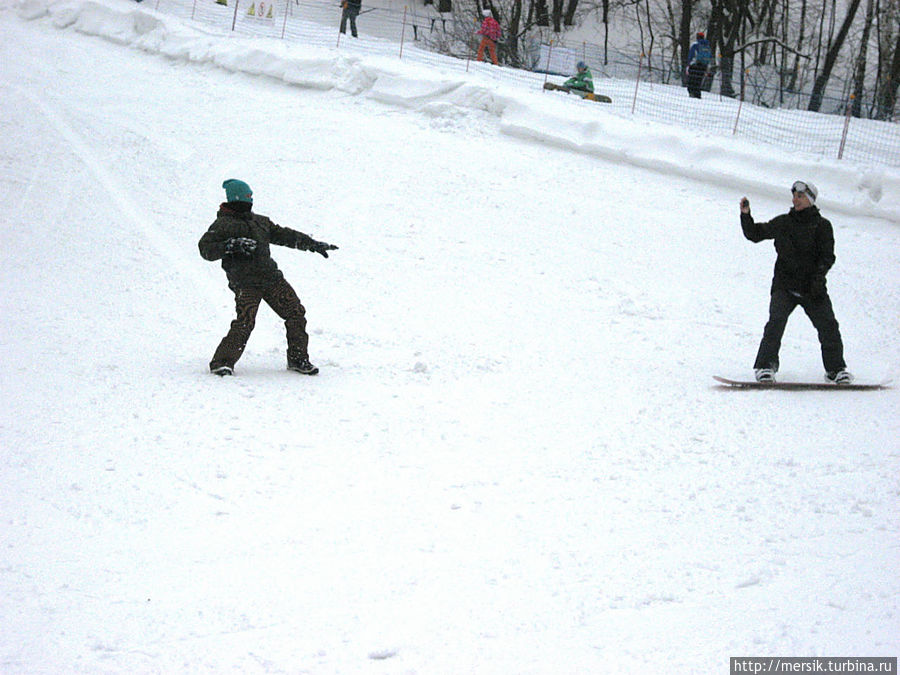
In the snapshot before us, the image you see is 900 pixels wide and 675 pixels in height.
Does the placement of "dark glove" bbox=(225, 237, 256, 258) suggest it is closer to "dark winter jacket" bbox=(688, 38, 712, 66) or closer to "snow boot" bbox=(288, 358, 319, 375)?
"snow boot" bbox=(288, 358, 319, 375)

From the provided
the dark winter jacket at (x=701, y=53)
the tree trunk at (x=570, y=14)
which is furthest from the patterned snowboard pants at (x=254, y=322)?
the tree trunk at (x=570, y=14)

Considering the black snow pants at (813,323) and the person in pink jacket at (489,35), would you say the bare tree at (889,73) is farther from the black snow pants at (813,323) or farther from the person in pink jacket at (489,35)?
the black snow pants at (813,323)

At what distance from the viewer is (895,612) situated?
141 inches

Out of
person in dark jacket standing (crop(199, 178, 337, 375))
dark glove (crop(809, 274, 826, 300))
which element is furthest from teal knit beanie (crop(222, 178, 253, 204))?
dark glove (crop(809, 274, 826, 300))

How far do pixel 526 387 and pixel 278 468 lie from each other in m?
2.52

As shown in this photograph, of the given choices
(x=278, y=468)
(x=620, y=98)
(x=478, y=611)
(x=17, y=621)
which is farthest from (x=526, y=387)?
(x=620, y=98)

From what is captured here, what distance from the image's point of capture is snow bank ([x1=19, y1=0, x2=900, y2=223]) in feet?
44.2

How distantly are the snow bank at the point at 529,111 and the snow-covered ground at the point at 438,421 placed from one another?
0.09 meters

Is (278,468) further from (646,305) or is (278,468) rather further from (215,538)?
(646,305)

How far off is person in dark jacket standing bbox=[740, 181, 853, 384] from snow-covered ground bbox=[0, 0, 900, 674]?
1.17 feet

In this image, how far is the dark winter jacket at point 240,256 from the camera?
664 centimetres

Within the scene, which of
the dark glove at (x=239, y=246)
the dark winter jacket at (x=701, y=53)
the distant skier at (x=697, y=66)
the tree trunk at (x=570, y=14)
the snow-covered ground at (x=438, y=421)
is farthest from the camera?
the tree trunk at (x=570, y=14)

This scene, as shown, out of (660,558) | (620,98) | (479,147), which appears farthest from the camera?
(620,98)

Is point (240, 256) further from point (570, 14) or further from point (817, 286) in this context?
point (570, 14)
